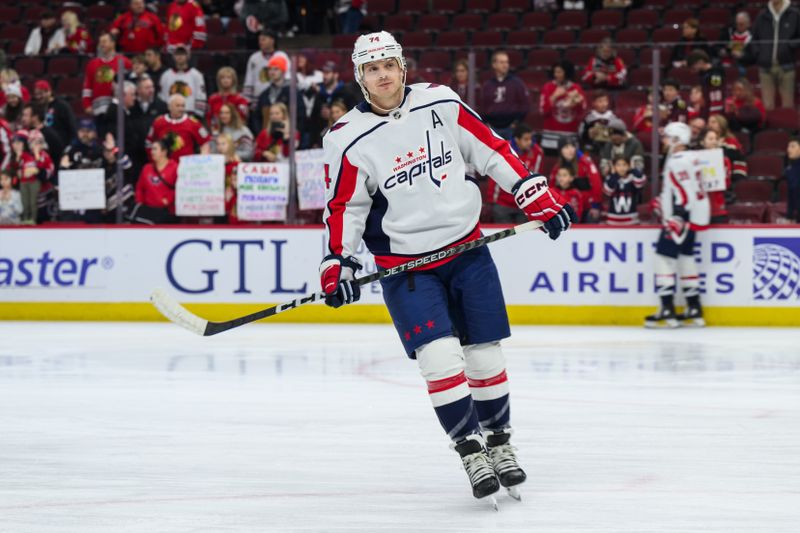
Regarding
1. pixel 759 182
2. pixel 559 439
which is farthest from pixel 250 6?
pixel 559 439

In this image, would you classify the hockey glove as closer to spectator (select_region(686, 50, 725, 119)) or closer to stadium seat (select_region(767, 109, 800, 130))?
spectator (select_region(686, 50, 725, 119))

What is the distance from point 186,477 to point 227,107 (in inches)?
→ 246

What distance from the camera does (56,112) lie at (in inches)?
424

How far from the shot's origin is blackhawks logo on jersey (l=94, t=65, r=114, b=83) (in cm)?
1069

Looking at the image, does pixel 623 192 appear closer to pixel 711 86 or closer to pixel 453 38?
pixel 711 86

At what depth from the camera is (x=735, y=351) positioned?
832 centimetres

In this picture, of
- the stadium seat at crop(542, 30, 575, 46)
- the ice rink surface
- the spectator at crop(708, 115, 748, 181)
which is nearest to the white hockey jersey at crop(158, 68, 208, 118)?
the ice rink surface

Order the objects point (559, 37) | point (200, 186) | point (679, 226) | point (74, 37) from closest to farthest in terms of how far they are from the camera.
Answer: point (679, 226) < point (200, 186) < point (559, 37) < point (74, 37)

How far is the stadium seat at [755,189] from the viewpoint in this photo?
991 cm

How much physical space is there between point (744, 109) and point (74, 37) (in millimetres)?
6631

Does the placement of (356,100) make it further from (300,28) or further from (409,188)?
(409,188)

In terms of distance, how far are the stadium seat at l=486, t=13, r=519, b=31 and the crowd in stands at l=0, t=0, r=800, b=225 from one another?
2.30m

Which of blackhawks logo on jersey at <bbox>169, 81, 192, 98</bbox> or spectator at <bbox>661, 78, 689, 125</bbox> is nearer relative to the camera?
spectator at <bbox>661, 78, 689, 125</bbox>

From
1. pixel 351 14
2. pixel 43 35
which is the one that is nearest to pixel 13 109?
pixel 43 35
